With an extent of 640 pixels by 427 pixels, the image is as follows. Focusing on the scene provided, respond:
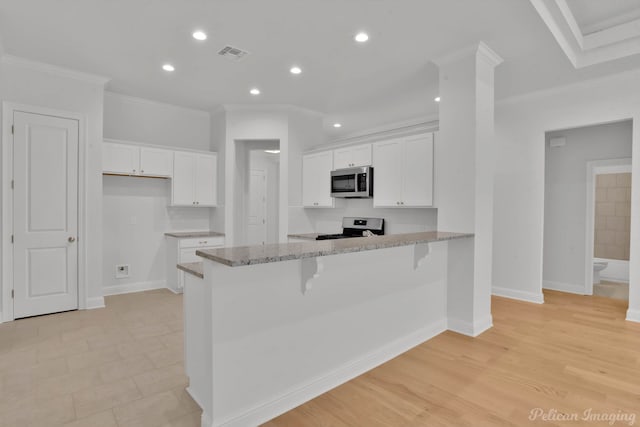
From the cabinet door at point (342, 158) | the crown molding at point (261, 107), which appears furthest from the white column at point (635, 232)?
the crown molding at point (261, 107)

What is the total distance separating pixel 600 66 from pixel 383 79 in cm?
228

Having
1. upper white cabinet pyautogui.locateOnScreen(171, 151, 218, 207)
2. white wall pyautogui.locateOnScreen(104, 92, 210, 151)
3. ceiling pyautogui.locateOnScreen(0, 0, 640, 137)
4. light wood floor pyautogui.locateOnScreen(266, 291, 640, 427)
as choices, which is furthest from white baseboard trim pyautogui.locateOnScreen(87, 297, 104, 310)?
light wood floor pyautogui.locateOnScreen(266, 291, 640, 427)

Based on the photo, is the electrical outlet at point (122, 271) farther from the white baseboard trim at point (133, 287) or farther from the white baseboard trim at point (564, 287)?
the white baseboard trim at point (564, 287)

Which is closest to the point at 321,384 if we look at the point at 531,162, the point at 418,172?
the point at 418,172

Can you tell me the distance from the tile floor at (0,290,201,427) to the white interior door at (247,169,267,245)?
3188mm

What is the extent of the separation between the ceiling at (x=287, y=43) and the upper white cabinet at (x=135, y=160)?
0.79 meters

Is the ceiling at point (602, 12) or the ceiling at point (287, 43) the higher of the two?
the ceiling at point (602, 12)

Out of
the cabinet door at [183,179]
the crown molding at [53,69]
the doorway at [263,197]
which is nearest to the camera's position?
the crown molding at [53,69]

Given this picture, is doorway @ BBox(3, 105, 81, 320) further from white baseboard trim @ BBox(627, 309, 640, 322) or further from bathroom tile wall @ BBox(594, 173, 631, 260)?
bathroom tile wall @ BBox(594, 173, 631, 260)

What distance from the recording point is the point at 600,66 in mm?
3598

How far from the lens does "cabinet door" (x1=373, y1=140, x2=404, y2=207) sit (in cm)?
429

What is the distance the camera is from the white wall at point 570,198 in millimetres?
4641

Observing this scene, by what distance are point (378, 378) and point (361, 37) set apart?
2.86 metres

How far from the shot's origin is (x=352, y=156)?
16.0ft
